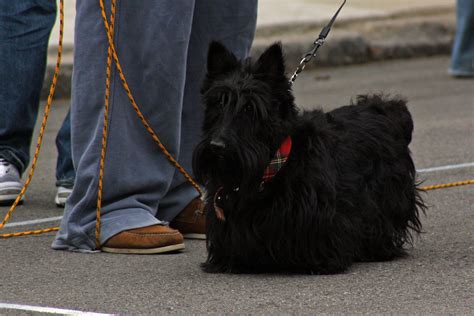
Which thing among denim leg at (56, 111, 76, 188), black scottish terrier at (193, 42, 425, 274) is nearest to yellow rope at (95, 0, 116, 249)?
black scottish terrier at (193, 42, 425, 274)

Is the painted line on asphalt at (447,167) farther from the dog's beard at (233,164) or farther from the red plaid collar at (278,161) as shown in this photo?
the dog's beard at (233,164)

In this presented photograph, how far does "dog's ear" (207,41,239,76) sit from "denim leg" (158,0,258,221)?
0.86 metres

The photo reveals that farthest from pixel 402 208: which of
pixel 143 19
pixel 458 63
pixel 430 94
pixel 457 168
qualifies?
pixel 458 63

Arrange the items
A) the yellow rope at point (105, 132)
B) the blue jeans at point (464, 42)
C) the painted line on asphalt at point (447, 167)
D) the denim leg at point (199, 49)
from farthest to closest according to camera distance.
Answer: the blue jeans at point (464, 42), the painted line on asphalt at point (447, 167), the denim leg at point (199, 49), the yellow rope at point (105, 132)

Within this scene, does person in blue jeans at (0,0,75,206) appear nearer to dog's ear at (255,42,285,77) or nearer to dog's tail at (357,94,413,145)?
dog's tail at (357,94,413,145)

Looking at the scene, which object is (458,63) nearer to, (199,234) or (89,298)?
(199,234)

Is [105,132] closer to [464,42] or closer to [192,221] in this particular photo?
[192,221]

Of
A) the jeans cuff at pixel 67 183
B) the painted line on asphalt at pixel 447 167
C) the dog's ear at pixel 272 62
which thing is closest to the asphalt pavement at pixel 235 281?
the jeans cuff at pixel 67 183

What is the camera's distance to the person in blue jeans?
599 centimetres

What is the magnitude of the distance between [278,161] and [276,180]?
3.2 inches

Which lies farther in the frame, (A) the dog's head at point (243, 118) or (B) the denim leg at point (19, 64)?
(B) the denim leg at point (19, 64)

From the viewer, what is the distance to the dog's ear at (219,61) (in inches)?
168

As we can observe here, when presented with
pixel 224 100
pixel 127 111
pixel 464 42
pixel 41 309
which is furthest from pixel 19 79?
pixel 464 42

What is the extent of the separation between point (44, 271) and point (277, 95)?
3.81 feet
